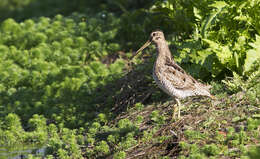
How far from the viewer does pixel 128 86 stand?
376 inches

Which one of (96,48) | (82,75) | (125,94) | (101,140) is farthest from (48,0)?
(101,140)

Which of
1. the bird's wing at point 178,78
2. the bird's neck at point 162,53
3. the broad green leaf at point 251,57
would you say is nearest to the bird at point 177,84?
the bird's wing at point 178,78

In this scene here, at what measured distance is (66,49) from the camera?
11695mm

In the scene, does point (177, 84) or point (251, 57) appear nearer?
point (177, 84)

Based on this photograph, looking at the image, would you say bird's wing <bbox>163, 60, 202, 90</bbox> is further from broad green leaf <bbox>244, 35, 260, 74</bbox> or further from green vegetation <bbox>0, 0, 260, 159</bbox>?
broad green leaf <bbox>244, 35, 260, 74</bbox>

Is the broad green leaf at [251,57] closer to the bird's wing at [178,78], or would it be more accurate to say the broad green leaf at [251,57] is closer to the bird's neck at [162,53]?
the bird's wing at [178,78]

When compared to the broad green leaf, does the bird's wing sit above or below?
below

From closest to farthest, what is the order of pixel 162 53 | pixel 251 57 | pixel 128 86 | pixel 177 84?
pixel 177 84
pixel 251 57
pixel 162 53
pixel 128 86

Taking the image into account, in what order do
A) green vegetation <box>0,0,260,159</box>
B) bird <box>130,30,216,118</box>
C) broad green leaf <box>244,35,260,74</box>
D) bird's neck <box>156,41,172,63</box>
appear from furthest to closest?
bird's neck <box>156,41,172,63</box>, broad green leaf <box>244,35,260,74</box>, bird <box>130,30,216,118</box>, green vegetation <box>0,0,260,159</box>

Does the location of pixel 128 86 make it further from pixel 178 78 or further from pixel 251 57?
pixel 251 57

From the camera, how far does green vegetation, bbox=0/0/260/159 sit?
Answer: 279 inches

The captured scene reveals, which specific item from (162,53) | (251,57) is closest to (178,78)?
(162,53)

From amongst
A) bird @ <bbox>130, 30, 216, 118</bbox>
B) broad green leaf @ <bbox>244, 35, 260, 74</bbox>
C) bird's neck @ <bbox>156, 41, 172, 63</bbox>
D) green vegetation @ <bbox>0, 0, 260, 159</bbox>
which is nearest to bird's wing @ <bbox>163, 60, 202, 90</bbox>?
bird @ <bbox>130, 30, 216, 118</bbox>

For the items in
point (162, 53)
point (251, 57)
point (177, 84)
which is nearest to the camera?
point (177, 84)
